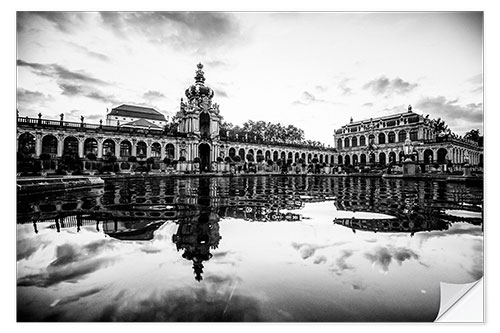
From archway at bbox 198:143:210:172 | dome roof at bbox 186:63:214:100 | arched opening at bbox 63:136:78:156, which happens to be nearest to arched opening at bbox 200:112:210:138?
archway at bbox 198:143:210:172

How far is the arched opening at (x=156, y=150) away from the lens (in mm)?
34844

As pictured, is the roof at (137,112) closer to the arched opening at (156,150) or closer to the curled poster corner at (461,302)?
the arched opening at (156,150)

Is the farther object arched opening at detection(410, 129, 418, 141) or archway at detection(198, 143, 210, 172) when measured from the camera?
arched opening at detection(410, 129, 418, 141)

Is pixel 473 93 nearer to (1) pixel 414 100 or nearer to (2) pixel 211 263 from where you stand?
(1) pixel 414 100

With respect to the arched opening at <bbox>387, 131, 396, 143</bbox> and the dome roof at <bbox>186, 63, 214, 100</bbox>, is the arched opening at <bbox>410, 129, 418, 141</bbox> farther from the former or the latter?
the dome roof at <bbox>186, 63, 214, 100</bbox>

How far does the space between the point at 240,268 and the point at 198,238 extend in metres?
1.05

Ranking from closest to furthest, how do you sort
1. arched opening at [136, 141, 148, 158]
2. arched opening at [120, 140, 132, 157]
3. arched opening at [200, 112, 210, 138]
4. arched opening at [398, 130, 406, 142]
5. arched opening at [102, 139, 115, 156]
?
arched opening at [102, 139, 115, 156]
arched opening at [120, 140, 132, 157]
arched opening at [136, 141, 148, 158]
arched opening at [200, 112, 210, 138]
arched opening at [398, 130, 406, 142]

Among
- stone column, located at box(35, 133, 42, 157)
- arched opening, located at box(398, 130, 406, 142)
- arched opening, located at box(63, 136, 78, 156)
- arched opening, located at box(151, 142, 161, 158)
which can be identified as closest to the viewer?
stone column, located at box(35, 133, 42, 157)

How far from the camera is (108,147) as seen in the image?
31.8 meters

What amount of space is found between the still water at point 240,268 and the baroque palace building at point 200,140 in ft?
44.2

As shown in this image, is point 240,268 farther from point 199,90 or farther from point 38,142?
point 199,90

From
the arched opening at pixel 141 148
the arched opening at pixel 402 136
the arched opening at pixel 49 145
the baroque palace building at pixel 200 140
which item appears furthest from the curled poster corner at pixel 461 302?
the arched opening at pixel 402 136

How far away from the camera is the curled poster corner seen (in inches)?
92.2

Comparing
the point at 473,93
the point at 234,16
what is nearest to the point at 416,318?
the point at 473,93
